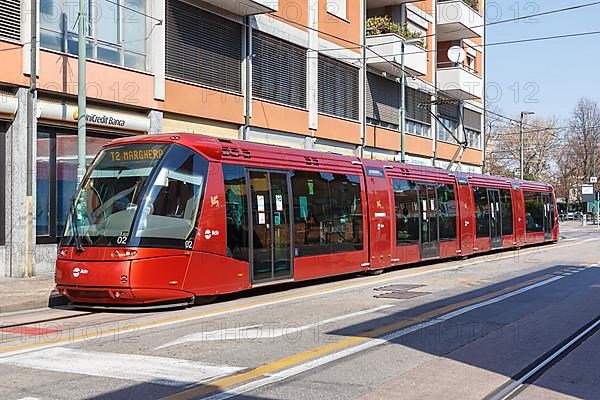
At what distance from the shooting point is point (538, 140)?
8131 centimetres

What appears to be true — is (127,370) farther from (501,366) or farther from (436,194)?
(436,194)

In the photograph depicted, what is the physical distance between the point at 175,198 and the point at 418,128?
28.8 meters

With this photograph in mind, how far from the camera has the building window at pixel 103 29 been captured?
18.2m

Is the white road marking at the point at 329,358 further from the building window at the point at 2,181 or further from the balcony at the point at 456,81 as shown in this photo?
the balcony at the point at 456,81

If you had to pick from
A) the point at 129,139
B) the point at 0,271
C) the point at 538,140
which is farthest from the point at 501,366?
the point at 538,140

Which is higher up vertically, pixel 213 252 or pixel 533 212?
pixel 533 212

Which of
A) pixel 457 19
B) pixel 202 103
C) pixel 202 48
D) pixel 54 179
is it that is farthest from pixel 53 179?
pixel 457 19

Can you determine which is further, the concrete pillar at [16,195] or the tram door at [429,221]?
the tram door at [429,221]

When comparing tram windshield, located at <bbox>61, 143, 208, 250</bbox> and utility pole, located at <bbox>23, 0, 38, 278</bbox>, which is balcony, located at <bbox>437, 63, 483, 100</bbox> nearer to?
utility pole, located at <bbox>23, 0, 38, 278</bbox>

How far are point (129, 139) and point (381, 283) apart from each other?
22.5 feet

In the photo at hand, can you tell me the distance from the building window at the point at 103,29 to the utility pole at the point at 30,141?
587mm

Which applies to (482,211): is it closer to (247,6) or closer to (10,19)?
(247,6)

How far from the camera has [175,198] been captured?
41.4ft

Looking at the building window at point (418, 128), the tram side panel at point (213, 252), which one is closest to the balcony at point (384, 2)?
the building window at point (418, 128)
